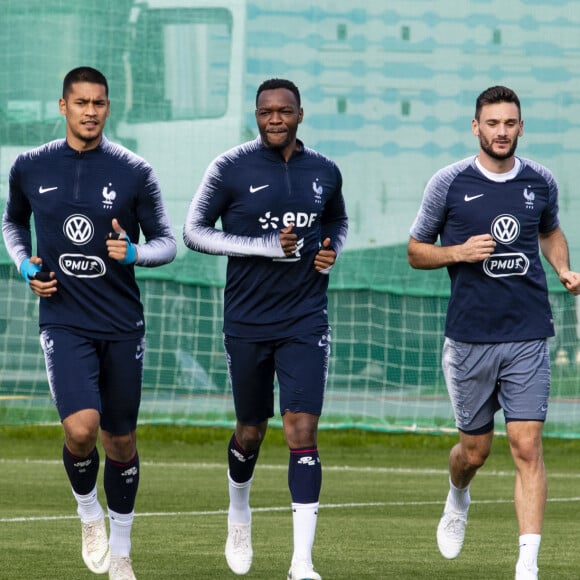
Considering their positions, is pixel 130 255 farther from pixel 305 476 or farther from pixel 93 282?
pixel 305 476

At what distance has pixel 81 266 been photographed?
7.70m

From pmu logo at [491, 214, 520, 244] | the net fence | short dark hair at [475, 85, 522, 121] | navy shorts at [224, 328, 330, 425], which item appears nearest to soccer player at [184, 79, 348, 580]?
navy shorts at [224, 328, 330, 425]

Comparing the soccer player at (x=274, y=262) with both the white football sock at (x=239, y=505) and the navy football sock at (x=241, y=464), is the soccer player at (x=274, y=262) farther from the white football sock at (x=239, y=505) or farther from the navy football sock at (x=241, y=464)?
the navy football sock at (x=241, y=464)

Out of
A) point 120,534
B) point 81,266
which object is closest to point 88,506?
point 120,534

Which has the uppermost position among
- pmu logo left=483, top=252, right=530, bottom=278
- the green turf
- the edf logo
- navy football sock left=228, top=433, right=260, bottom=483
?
the edf logo

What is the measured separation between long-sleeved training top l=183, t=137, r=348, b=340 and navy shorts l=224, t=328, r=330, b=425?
0.21ft

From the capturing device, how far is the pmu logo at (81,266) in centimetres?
769

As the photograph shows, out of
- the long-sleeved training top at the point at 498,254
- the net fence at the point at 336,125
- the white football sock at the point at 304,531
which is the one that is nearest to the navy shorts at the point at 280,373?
the white football sock at the point at 304,531

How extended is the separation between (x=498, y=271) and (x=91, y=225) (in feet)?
6.51

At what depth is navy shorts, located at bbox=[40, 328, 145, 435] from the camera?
25.0 ft

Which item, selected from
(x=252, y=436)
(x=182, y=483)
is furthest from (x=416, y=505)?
(x=252, y=436)

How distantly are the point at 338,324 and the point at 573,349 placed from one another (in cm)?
232

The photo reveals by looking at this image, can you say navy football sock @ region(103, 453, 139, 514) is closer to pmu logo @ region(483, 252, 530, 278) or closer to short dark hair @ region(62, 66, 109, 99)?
short dark hair @ region(62, 66, 109, 99)

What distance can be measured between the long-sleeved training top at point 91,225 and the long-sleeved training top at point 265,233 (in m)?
0.41
